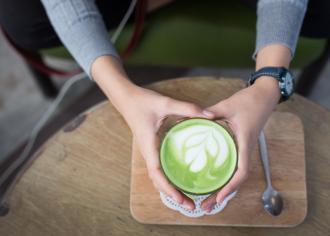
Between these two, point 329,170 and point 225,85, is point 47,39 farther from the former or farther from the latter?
point 329,170

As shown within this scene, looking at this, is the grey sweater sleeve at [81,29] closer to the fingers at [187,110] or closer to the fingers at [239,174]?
the fingers at [187,110]

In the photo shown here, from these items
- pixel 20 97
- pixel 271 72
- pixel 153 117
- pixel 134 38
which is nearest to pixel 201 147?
pixel 153 117

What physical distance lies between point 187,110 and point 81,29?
0.92 feet

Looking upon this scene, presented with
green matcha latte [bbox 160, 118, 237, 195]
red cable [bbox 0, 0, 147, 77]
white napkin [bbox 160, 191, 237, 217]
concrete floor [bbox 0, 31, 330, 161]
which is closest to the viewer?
green matcha latte [bbox 160, 118, 237, 195]

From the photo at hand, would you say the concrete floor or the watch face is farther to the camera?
the concrete floor

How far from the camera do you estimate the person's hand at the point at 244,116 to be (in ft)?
1.71

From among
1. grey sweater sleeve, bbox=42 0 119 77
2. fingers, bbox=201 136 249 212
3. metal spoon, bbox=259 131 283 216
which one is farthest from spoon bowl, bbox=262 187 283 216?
grey sweater sleeve, bbox=42 0 119 77

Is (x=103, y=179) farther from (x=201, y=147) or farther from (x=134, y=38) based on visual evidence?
(x=134, y=38)

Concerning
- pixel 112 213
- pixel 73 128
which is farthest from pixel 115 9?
pixel 112 213

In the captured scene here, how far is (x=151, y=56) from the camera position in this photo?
→ 0.95 metres

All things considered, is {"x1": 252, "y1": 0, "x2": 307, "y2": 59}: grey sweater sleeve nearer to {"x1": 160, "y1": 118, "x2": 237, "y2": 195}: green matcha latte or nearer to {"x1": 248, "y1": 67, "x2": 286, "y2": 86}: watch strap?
{"x1": 248, "y1": 67, "x2": 286, "y2": 86}: watch strap

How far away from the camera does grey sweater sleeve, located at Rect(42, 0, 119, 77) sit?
67cm

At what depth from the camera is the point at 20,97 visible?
1332mm

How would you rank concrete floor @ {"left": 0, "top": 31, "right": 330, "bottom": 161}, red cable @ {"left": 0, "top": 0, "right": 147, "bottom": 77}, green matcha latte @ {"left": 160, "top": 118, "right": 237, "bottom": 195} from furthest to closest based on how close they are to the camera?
concrete floor @ {"left": 0, "top": 31, "right": 330, "bottom": 161}, red cable @ {"left": 0, "top": 0, "right": 147, "bottom": 77}, green matcha latte @ {"left": 160, "top": 118, "right": 237, "bottom": 195}
